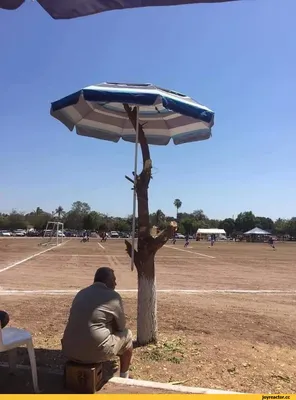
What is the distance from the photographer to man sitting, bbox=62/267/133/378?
3.82 metres

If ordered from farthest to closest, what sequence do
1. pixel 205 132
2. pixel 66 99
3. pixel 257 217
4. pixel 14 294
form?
pixel 257 217
pixel 14 294
pixel 205 132
pixel 66 99

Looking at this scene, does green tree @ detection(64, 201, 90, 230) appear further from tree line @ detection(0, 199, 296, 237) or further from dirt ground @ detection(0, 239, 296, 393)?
dirt ground @ detection(0, 239, 296, 393)

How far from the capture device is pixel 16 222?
14388cm

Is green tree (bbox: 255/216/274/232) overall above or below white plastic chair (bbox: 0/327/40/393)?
above

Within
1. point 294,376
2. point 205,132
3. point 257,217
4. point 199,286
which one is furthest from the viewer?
point 257,217

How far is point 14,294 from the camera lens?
994 cm

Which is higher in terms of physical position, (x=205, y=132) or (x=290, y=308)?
(x=205, y=132)

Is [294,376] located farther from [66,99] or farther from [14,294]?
[14,294]

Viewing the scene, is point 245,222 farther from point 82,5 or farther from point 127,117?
point 82,5

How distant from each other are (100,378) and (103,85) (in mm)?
3261

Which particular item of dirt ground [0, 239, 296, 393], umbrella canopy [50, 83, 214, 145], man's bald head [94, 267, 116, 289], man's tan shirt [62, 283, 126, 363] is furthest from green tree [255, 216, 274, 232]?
man's tan shirt [62, 283, 126, 363]

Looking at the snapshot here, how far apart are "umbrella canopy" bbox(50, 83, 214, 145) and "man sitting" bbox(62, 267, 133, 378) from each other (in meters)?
1.96

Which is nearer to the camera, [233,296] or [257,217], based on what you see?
[233,296]

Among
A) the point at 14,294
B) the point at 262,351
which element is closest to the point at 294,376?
the point at 262,351
